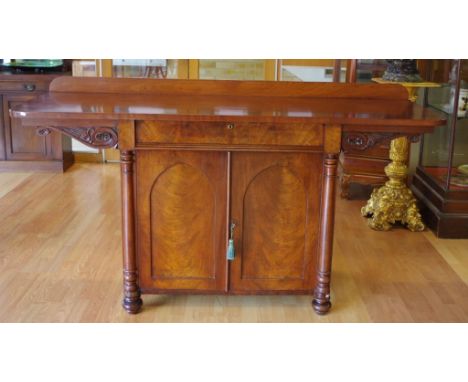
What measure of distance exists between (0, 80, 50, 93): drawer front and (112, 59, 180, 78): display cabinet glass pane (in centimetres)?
66

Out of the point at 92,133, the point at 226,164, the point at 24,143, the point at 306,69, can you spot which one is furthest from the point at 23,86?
the point at 226,164

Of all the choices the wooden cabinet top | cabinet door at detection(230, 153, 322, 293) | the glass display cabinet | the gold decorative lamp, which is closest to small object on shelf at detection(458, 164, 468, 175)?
the glass display cabinet

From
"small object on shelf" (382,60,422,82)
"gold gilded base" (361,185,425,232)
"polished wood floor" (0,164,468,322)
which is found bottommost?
"polished wood floor" (0,164,468,322)

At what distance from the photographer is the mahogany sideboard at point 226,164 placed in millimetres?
2598

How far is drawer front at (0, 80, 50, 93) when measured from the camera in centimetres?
493

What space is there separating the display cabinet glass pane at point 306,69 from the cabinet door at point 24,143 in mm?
1957

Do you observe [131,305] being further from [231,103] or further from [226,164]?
[231,103]

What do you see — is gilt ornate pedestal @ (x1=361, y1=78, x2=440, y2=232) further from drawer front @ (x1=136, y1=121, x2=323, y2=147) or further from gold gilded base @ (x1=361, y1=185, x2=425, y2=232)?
drawer front @ (x1=136, y1=121, x2=323, y2=147)

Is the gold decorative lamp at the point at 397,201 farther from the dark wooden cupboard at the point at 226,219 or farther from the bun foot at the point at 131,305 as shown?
the bun foot at the point at 131,305

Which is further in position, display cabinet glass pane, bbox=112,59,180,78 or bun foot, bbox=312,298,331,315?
display cabinet glass pane, bbox=112,59,180,78

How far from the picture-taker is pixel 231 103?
281 cm

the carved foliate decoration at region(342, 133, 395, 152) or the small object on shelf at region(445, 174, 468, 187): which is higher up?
the carved foliate decoration at region(342, 133, 395, 152)

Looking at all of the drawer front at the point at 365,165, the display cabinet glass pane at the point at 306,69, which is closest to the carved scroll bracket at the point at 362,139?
the drawer front at the point at 365,165

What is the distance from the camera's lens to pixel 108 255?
352 centimetres
